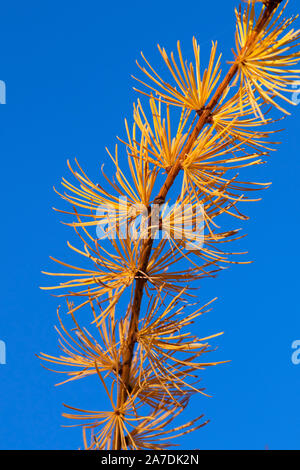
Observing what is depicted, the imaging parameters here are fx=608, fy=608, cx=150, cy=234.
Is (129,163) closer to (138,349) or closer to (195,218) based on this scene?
(195,218)

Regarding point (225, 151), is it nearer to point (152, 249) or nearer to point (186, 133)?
point (186, 133)

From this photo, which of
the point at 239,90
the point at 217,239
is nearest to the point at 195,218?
the point at 217,239

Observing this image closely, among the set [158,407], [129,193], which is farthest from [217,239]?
[158,407]

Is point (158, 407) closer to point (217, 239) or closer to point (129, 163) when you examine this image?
point (217, 239)

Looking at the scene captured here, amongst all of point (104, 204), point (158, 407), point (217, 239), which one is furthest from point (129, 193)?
point (158, 407)
